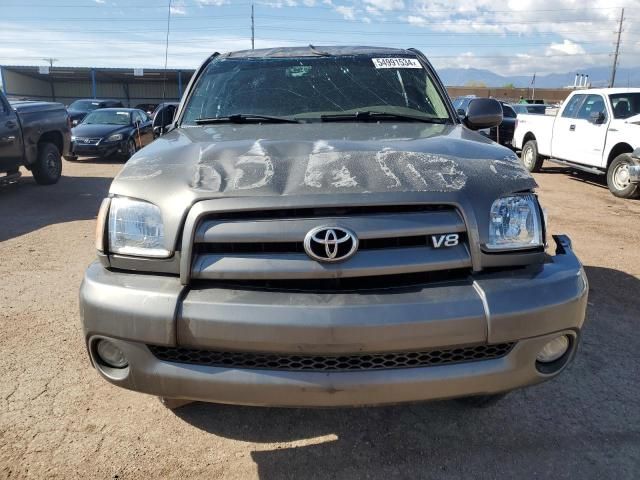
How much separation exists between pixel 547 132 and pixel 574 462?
401 inches

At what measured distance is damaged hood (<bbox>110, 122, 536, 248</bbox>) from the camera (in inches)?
80.4

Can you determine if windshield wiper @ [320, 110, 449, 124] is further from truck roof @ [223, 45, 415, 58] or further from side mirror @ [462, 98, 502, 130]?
truck roof @ [223, 45, 415, 58]

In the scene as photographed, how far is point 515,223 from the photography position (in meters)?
2.17

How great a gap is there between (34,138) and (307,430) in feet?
28.9

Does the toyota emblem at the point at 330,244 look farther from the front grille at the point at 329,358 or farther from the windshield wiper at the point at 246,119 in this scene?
the windshield wiper at the point at 246,119

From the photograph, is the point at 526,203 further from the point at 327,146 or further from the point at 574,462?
the point at 574,462

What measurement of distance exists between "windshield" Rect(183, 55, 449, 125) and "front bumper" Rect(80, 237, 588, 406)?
161cm

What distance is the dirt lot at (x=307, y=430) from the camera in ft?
7.70

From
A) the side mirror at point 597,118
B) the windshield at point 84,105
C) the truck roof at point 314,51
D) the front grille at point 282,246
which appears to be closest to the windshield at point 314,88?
the truck roof at point 314,51

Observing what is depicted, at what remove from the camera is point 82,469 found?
2330 mm

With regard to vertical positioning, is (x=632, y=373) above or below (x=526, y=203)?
below

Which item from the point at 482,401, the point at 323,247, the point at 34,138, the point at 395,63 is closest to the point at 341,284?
the point at 323,247

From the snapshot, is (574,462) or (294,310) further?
(574,462)

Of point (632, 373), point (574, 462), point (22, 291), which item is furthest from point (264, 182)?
point (22, 291)
